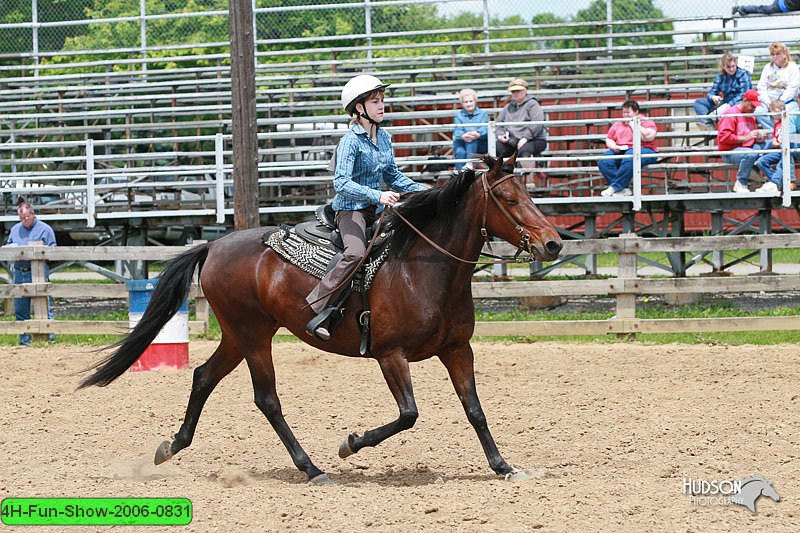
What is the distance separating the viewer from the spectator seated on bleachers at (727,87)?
610 inches

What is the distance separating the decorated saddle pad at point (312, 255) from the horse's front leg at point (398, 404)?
567 mm

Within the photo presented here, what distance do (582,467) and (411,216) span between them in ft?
6.62

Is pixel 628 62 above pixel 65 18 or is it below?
below

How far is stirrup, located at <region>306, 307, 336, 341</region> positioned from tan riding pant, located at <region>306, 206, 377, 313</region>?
0.22 feet

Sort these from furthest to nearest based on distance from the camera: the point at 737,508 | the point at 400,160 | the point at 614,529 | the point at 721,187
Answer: the point at 721,187 → the point at 400,160 → the point at 737,508 → the point at 614,529

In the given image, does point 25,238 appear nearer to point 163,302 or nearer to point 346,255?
point 163,302

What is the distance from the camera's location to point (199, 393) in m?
7.84

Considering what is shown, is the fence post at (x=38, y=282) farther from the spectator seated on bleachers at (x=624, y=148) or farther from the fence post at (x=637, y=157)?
the fence post at (x=637, y=157)

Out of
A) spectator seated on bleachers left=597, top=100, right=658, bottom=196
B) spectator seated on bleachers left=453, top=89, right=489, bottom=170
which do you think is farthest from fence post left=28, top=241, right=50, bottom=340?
spectator seated on bleachers left=597, top=100, right=658, bottom=196

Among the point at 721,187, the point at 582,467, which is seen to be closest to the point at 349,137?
the point at 582,467

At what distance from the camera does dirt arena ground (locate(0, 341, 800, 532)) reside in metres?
5.84

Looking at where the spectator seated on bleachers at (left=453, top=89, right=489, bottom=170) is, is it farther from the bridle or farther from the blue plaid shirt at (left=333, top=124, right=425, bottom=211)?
the bridle

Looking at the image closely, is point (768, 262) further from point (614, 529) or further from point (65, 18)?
point (65, 18)

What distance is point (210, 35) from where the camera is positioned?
27031 millimetres
